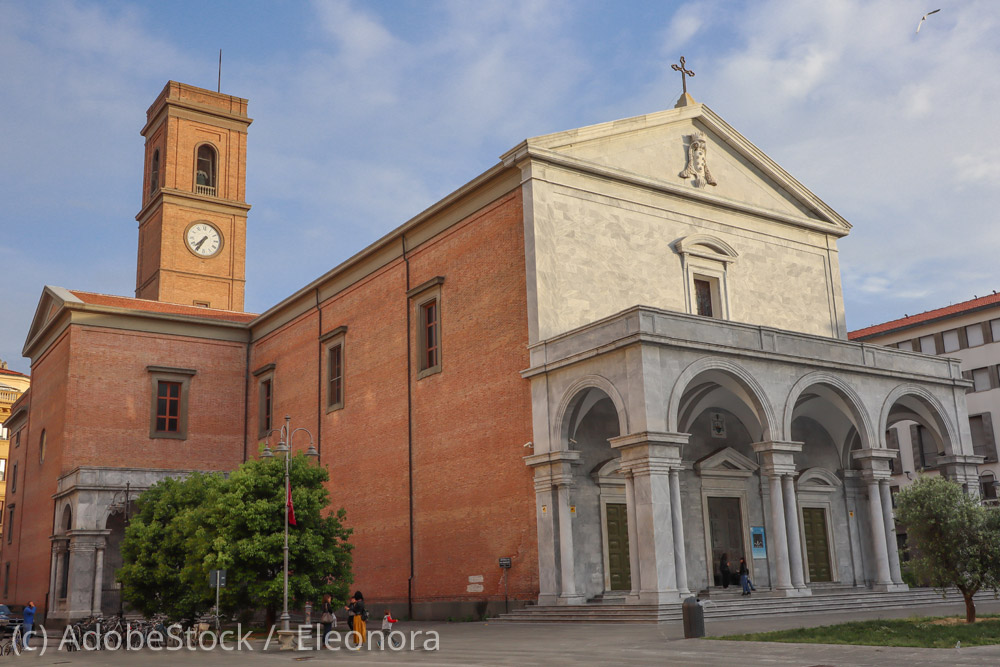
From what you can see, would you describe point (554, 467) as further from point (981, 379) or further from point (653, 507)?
point (981, 379)

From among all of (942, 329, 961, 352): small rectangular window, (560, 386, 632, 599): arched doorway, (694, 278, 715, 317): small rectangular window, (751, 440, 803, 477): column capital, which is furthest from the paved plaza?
(942, 329, 961, 352): small rectangular window

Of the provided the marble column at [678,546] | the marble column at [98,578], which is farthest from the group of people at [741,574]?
the marble column at [98,578]

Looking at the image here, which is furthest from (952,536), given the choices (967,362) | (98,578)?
(967,362)

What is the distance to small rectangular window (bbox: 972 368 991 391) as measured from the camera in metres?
46.6

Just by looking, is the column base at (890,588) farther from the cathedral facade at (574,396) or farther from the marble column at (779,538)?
the marble column at (779,538)

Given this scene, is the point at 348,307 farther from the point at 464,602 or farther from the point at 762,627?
the point at 762,627

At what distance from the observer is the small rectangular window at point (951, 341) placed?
159ft

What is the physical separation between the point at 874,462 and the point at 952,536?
292 inches

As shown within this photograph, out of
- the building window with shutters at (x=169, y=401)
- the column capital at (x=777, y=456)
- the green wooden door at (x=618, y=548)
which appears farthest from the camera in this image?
the building window with shutters at (x=169, y=401)

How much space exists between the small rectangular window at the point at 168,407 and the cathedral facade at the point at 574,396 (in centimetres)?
9

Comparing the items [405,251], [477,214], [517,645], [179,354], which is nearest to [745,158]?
[477,214]

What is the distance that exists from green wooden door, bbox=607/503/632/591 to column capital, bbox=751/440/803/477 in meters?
3.55

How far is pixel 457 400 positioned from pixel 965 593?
546 inches

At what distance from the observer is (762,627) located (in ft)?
57.9
